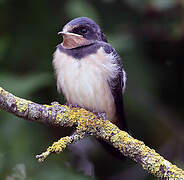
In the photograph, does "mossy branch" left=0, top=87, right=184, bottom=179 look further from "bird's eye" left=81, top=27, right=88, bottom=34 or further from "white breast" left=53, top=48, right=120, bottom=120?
"bird's eye" left=81, top=27, right=88, bottom=34

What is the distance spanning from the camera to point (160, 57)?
4.46 m

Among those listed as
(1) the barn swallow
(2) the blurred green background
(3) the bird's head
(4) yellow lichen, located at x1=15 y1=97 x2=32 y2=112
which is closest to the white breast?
(1) the barn swallow

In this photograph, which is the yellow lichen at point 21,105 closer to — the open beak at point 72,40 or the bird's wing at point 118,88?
the open beak at point 72,40

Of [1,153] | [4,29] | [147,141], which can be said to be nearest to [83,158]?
[147,141]

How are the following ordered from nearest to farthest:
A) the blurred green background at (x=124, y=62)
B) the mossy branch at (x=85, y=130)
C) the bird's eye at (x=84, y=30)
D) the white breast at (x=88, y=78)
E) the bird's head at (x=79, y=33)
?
1. the mossy branch at (x=85, y=130)
2. the white breast at (x=88, y=78)
3. the bird's head at (x=79, y=33)
4. the bird's eye at (x=84, y=30)
5. the blurred green background at (x=124, y=62)

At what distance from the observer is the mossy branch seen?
112 inches

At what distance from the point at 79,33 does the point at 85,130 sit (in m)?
0.93

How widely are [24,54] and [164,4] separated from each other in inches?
48.2

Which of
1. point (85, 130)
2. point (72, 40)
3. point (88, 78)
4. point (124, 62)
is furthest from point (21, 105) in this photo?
point (124, 62)

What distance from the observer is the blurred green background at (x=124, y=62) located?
4016mm

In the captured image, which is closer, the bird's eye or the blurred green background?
the bird's eye

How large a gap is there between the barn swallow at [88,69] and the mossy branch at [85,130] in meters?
0.41

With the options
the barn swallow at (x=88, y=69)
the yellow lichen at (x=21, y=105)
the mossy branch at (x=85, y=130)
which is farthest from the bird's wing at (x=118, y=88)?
the yellow lichen at (x=21, y=105)

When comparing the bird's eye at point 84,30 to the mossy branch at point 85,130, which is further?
the bird's eye at point 84,30
